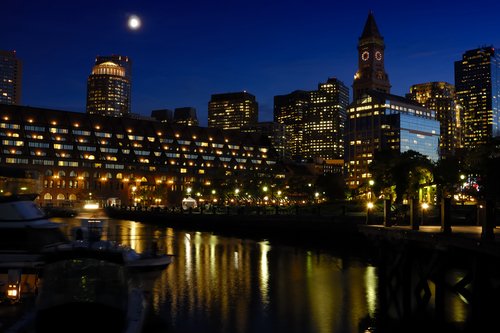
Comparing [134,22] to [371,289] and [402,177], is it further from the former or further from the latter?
[402,177]

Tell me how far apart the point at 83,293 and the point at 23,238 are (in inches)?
556

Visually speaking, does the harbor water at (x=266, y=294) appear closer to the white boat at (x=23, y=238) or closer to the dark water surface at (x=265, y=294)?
the dark water surface at (x=265, y=294)

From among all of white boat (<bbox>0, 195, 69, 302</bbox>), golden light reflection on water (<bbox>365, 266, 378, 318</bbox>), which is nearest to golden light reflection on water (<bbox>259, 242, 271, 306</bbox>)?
golden light reflection on water (<bbox>365, 266, 378, 318</bbox>)

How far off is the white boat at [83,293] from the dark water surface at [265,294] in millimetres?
6922

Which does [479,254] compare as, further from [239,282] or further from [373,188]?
[373,188]

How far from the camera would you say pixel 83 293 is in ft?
60.3

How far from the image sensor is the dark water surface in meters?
27.2

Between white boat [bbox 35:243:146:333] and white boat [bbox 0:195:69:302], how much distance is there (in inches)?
360

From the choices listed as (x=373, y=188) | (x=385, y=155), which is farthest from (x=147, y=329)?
(x=385, y=155)

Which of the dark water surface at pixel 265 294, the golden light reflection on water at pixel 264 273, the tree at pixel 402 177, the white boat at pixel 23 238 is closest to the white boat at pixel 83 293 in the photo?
the dark water surface at pixel 265 294

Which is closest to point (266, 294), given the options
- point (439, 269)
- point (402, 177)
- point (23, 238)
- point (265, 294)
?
point (265, 294)

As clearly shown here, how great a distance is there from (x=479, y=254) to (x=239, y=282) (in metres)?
19.7

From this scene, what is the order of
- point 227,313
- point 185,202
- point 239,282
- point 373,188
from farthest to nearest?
point 185,202 < point 373,188 < point 239,282 < point 227,313

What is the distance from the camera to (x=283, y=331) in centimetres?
2614
